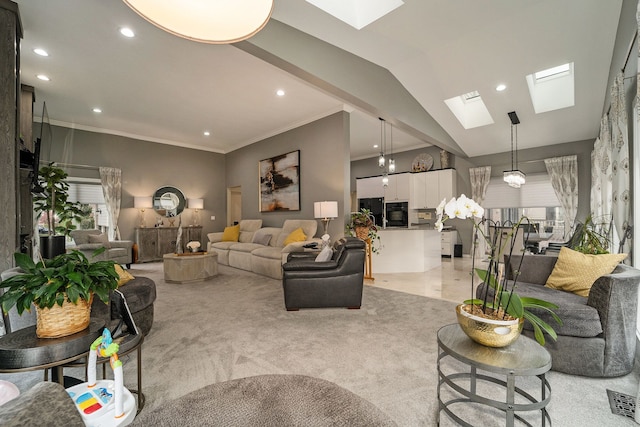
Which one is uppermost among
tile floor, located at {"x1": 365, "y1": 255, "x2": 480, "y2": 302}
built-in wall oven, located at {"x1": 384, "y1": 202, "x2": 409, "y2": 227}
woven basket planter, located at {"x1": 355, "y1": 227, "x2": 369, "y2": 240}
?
built-in wall oven, located at {"x1": 384, "y1": 202, "x2": 409, "y2": 227}

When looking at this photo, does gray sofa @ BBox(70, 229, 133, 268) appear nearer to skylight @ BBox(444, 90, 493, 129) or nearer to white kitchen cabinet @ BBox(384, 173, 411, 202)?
white kitchen cabinet @ BBox(384, 173, 411, 202)

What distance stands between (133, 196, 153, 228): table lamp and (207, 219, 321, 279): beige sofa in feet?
5.58

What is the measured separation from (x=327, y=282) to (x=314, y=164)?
→ 3.08 meters

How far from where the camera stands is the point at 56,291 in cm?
128

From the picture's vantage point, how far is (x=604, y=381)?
6.15 feet

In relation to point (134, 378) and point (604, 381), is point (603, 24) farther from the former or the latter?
point (134, 378)

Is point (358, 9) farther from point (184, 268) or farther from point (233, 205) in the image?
point (233, 205)

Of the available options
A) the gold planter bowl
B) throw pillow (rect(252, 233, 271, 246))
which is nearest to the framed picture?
throw pillow (rect(252, 233, 271, 246))

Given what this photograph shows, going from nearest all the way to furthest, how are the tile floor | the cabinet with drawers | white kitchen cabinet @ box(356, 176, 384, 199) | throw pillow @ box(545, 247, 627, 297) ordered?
throw pillow @ box(545, 247, 627, 297) < the tile floor < the cabinet with drawers < white kitchen cabinet @ box(356, 176, 384, 199)

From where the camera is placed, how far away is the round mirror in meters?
7.31

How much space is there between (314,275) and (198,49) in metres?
3.07

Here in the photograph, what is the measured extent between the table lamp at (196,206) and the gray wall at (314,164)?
4.30 ft

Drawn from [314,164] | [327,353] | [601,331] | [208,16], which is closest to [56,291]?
[208,16]

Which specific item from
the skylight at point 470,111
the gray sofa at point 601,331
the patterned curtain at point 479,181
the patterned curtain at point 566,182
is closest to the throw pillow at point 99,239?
the gray sofa at point 601,331
